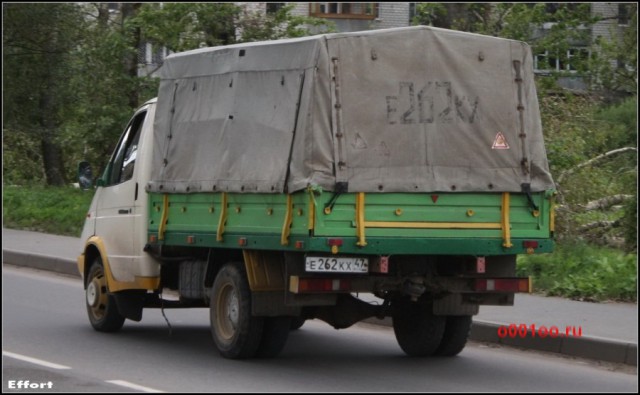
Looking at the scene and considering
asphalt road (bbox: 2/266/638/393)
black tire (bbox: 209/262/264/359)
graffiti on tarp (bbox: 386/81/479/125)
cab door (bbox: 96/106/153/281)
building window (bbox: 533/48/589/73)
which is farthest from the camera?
building window (bbox: 533/48/589/73)

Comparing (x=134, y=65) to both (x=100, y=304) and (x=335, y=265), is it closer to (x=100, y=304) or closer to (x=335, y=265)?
(x=100, y=304)

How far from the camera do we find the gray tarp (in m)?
9.66

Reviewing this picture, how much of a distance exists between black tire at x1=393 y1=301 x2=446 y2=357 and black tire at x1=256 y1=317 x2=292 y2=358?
1010 mm

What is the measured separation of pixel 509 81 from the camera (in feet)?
33.8

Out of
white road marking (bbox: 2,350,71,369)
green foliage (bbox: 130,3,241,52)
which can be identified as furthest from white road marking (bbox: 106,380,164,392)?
green foliage (bbox: 130,3,241,52)

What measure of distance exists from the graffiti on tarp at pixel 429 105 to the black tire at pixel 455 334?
187 centimetres

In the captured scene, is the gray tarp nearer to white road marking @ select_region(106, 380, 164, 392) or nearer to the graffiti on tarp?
the graffiti on tarp

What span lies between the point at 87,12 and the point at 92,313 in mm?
A: 17952

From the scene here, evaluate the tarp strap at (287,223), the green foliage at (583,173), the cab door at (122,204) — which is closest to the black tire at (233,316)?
the tarp strap at (287,223)

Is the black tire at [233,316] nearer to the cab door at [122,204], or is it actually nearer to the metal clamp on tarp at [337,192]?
the metal clamp on tarp at [337,192]

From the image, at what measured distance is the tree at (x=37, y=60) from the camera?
27.1 metres

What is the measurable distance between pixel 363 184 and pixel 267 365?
1772mm

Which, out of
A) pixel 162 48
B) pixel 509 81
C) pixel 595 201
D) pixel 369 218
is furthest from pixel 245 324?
pixel 162 48

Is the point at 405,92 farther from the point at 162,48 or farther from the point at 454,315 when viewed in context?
the point at 162,48
